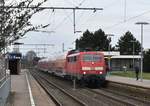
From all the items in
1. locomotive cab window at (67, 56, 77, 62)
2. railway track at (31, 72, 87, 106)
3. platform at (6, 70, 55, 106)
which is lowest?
railway track at (31, 72, 87, 106)

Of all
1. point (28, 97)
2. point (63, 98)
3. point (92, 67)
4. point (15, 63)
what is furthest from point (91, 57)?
point (15, 63)

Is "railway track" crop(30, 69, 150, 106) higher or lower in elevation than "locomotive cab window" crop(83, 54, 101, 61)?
lower

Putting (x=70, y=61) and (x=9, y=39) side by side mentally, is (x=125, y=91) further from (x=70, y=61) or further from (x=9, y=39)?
(x=9, y=39)

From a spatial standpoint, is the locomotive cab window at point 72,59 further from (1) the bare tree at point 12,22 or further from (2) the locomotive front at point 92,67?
(1) the bare tree at point 12,22

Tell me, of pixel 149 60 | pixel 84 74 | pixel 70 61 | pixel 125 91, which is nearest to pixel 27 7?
pixel 125 91

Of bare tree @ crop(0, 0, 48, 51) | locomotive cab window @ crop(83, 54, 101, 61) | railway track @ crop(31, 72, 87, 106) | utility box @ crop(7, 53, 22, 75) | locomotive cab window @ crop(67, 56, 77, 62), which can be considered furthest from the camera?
utility box @ crop(7, 53, 22, 75)

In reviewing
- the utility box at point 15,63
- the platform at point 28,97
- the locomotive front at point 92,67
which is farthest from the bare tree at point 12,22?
the utility box at point 15,63

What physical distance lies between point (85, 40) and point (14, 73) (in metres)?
58.9

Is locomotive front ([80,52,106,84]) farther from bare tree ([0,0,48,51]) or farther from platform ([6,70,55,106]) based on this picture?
bare tree ([0,0,48,51])

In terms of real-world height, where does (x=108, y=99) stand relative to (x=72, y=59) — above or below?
below

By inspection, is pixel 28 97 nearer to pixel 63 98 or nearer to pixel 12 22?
pixel 63 98

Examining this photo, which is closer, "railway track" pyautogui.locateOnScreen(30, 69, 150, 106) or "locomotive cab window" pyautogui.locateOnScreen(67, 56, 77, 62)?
"railway track" pyautogui.locateOnScreen(30, 69, 150, 106)

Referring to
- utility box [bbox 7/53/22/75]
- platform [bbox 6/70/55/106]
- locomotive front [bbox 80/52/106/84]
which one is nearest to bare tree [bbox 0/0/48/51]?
platform [bbox 6/70/55/106]

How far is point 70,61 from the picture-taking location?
153 feet
